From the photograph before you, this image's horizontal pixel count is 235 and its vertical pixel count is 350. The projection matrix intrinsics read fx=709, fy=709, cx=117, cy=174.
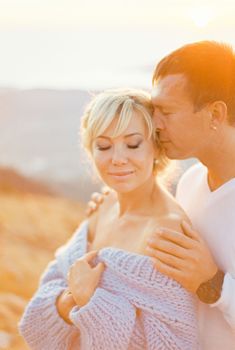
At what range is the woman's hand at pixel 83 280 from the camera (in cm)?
224

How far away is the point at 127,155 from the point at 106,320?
Answer: 520 mm

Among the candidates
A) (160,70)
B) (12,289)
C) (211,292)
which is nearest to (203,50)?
(160,70)

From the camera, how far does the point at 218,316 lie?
2.34m

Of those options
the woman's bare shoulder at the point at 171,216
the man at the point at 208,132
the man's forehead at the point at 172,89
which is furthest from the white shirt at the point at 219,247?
the man's forehead at the point at 172,89

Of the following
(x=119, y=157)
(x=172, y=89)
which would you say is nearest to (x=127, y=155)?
(x=119, y=157)

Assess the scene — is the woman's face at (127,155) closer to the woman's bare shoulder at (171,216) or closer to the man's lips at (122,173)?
the man's lips at (122,173)

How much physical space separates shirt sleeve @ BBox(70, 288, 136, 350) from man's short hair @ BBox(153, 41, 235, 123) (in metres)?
0.69

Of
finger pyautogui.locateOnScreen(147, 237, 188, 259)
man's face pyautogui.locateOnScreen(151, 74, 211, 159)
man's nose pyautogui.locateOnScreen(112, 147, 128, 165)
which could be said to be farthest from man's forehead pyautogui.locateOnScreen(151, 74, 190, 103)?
finger pyautogui.locateOnScreen(147, 237, 188, 259)

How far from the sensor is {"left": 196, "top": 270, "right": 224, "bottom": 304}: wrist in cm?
221

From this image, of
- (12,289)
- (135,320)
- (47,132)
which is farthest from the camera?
(47,132)

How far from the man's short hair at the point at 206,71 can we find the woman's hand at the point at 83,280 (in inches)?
24.7

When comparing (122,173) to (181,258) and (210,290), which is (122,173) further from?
(210,290)

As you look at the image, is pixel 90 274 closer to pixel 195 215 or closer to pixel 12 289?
pixel 195 215

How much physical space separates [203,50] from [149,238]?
648 millimetres
